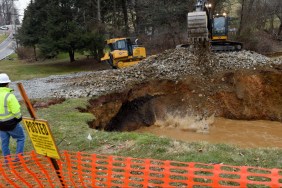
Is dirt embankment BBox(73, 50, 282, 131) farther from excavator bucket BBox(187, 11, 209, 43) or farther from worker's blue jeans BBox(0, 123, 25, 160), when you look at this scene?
worker's blue jeans BBox(0, 123, 25, 160)

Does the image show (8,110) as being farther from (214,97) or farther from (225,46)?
(225,46)

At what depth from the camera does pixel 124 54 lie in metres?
23.6

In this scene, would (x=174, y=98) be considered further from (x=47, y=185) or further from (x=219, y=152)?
(x=47, y=185)

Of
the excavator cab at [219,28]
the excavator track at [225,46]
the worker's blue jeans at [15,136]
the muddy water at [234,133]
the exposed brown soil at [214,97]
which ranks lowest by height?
the muddy water at [234,133]

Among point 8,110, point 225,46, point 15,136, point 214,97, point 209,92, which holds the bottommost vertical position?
point 214,97

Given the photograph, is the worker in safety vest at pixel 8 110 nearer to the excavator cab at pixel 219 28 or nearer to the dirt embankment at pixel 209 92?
the dirt embankment at pixel 209 92

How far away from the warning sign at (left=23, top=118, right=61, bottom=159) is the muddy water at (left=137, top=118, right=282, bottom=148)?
828 centimetres

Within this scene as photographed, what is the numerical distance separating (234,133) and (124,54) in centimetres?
1170

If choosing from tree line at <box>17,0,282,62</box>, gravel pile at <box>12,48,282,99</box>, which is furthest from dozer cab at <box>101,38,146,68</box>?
tree line at <box>17,0,282,62</box>

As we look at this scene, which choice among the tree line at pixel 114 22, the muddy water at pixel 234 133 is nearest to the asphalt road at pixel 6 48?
the tree line at pixel 114 22

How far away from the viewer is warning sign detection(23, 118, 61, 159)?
474 centimetres

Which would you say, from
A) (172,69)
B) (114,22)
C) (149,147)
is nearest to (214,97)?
(172,69)

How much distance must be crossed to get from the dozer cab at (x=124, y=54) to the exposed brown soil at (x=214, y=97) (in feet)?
23.3

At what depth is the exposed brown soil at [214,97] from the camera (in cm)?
1678
